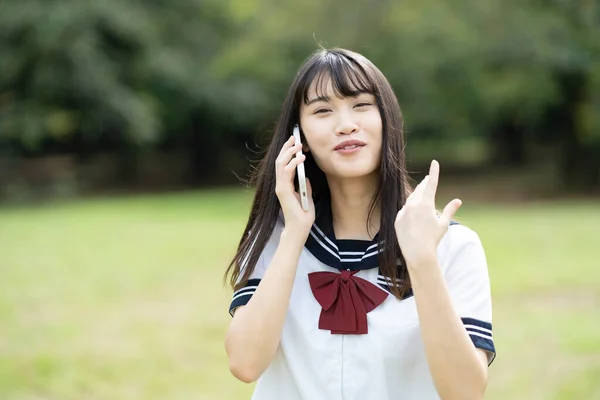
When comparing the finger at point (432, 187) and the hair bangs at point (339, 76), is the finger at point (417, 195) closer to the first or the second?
the finger at point (432, 187)

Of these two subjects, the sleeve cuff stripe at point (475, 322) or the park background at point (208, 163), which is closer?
the sleeve cuff stripe at point (475, 322)

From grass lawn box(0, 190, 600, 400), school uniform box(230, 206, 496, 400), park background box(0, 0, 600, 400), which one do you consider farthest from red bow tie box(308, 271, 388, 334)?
park background box(0, 0, 600, 400)

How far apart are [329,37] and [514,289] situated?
12276 millimetres

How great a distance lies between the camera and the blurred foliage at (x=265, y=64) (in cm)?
1950

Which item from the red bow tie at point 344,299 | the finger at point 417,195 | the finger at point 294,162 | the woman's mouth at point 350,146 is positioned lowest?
the red bow tie at point 344,299

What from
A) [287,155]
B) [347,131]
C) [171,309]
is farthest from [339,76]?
[171,309]

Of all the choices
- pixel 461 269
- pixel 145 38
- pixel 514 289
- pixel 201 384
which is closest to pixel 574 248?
pixel 514 289

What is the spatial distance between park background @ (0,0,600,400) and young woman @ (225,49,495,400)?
7.99 feet

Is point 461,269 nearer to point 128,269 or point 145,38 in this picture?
point 128,269

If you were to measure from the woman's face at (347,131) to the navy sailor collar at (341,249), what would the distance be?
0.56ft

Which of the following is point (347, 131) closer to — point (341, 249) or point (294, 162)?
point (294, 162)

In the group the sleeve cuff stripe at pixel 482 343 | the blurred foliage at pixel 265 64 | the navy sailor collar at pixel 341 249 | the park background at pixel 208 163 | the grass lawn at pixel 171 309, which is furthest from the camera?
the blurred foliage at pixel 265 64

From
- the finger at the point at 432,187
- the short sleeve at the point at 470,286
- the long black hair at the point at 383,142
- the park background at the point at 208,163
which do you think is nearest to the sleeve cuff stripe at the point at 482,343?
the short sleeve at the point at 470,286

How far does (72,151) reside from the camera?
82.2 feet
